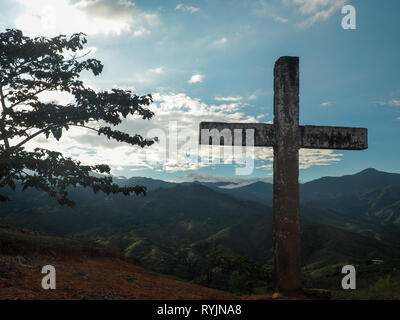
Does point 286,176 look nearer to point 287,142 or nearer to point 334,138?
point 287,142

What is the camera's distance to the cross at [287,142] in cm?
→ 561

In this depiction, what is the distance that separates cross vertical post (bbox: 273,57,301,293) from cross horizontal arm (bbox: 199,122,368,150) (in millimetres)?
216

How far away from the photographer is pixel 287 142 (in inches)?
230

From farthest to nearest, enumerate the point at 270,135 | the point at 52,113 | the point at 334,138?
the point at 52,113 → the point at 334,138 → the point at 270,135

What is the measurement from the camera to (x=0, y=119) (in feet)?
40.5

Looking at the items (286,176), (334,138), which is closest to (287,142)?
(286,176)

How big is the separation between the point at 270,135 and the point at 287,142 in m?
0.36

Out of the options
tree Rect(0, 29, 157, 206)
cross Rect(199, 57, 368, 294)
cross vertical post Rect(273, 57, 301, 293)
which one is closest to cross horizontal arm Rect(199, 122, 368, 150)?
cross Rect(199, 57, 368, 294)

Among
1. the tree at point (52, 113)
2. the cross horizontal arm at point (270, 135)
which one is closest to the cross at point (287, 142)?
the cross horizontal arm at point (270, 135)

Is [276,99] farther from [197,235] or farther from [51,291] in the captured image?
[197,235]

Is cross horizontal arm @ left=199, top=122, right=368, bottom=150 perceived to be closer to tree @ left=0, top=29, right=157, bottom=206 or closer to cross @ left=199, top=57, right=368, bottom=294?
cross @ left=199, top=57, right=368, bottom=294

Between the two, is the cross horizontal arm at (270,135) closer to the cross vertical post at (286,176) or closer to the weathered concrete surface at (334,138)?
the weathered concrete surface at (334,138)
